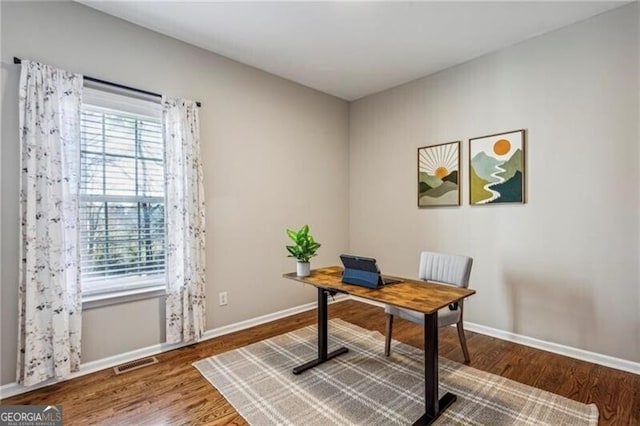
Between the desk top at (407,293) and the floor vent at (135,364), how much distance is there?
54.7 inches

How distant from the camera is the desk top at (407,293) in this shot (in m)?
1.66

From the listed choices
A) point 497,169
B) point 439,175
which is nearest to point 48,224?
point 439,175

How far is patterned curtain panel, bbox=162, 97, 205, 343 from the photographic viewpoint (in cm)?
267

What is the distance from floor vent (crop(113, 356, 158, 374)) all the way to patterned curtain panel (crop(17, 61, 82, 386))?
0.28 m

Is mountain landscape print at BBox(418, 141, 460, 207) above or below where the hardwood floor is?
above

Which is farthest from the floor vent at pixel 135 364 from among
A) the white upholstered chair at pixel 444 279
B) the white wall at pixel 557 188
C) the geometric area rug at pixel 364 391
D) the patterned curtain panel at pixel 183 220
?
the white wall at pixel 557 188

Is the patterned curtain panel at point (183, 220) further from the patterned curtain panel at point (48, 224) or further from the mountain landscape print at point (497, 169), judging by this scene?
the mountain landscape print at point (497, 169)

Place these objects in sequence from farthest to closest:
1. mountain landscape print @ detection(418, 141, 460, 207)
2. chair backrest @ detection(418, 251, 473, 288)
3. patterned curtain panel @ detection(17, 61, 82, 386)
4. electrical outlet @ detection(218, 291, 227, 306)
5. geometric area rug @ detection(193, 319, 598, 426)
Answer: mountain landscape print @ detection(418, 141, 460, 207) < electrical outlet @ detection(218, 291, 227, 306) < chair backrest @ detection(418, 251, 473, 288) < patterned curtain panel @ detection(17, 61, 82, 386) < geometric area rug @ detection(193, 319, 598, 426)

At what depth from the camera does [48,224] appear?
6.88 feet

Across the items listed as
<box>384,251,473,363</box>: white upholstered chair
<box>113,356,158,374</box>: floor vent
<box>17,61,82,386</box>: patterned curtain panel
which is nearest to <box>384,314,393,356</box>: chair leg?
<box>384,251,473,363</box>: white upholstered chair

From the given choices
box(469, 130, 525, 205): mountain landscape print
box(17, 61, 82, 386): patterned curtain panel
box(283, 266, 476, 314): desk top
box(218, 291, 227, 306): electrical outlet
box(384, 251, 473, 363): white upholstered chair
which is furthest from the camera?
box(218, 291, 227, 306): electrical outlet

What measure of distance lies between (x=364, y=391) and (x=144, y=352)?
1.82 m

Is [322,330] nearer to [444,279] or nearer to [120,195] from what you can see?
[444,279]

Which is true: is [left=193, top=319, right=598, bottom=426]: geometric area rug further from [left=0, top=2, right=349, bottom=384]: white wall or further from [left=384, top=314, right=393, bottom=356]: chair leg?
[left=0, top=2, right=349, bottom=384]: white wall
